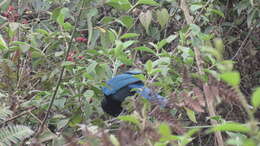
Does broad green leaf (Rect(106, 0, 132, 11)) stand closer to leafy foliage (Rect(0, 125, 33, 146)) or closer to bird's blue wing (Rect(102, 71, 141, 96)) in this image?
bird's blue wing (Rect(102, 71, 141, 96))

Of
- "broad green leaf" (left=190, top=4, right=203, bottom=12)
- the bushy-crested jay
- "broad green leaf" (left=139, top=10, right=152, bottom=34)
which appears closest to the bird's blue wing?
the bushy-crested jay

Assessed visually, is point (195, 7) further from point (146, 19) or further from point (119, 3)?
point (119, 3)

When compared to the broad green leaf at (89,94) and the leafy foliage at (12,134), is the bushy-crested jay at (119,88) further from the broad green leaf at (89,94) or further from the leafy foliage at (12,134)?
the leafy foliage at (12,134)

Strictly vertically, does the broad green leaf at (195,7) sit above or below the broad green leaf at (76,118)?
above

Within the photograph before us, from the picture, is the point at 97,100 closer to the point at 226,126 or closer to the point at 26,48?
the point at 26,48

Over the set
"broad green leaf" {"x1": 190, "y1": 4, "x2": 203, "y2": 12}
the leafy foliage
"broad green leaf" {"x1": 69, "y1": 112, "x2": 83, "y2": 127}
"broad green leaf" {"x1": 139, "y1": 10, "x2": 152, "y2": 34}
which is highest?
"broad green leaf" {"x1": 190, "y1": 4, "x2": 203, "y2": 12}

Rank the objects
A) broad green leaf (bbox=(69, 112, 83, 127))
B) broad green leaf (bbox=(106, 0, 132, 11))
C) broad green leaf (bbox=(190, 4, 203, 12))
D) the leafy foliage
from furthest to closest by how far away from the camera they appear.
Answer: broad green leaf (bbox=(190, 4, 203, 12))
broad green leaf (bbox=(69, 112, 83, 127))
broad green leaf (bbox=(106, 0, 132, 11))
the leafy foliage

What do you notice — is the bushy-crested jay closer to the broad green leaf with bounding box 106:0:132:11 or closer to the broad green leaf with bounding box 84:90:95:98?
the broad green leaf with bounding box 84:90:95:98

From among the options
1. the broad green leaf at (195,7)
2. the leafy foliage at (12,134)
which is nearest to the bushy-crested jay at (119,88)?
the broad green leaf at (195,7)

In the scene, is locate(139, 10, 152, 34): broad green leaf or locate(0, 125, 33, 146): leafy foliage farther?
locate(139, 10, 152, 34): broad green leaf

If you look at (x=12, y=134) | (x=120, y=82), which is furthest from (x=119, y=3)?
(x=12, y=134)

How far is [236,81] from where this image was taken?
0.32 meters

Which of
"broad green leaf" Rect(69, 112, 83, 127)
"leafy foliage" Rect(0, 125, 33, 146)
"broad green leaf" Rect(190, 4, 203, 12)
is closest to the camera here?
"leafy foliage" Rect(0, 125, 33, 146)

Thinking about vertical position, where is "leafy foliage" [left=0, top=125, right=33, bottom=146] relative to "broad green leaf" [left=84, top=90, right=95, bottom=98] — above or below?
above
